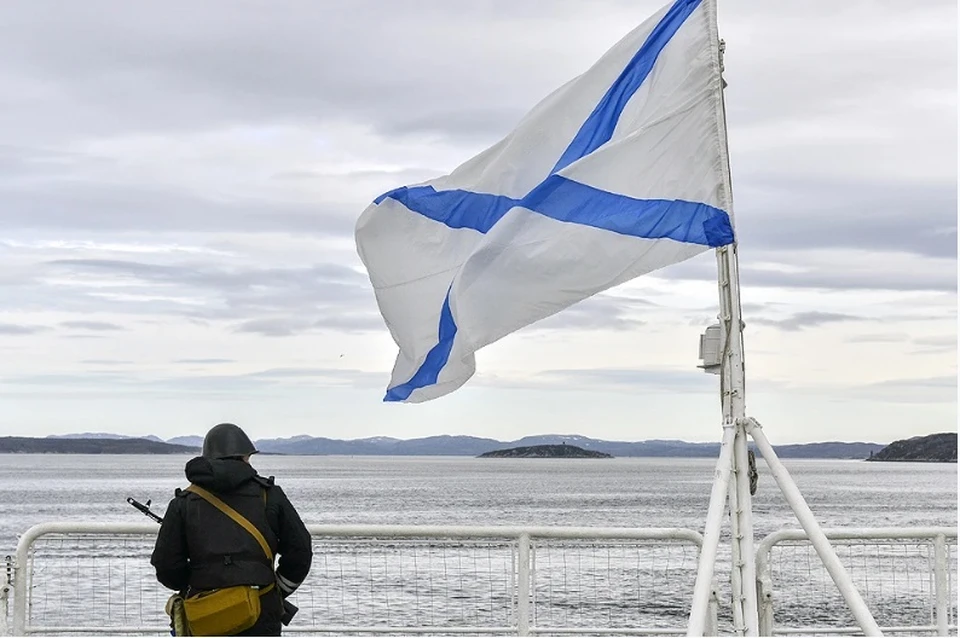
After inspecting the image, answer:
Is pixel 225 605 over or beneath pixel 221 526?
beneath

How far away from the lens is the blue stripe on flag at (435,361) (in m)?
6.57

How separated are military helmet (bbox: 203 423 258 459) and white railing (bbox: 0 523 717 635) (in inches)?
81.0

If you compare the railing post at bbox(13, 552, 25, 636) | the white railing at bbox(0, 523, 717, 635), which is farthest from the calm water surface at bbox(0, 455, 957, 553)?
the railing post at bbox(13, 552, 25, 636)

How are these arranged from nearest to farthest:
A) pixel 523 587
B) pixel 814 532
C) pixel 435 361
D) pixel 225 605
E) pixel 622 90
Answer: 1. pixel 814 532
2. pixel 225 605
3. pixel 622 90
4. pixel 435 361
5. pixel 523 587

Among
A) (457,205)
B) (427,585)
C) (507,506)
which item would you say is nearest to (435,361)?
(457,205)

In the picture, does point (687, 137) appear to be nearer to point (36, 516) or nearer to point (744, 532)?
point (744, 532)

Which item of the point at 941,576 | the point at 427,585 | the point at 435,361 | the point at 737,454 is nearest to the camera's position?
the point at 737,454

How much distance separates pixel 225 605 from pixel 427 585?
30.9 meters

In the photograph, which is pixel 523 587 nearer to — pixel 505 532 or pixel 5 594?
pixel 505 532

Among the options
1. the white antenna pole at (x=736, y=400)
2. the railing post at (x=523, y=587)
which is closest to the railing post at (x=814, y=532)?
the white antenna pole at (x=736, y=400)

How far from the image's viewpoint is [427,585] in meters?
36.4

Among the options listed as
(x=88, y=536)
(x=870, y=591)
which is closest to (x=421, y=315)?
(x=88, y=536)

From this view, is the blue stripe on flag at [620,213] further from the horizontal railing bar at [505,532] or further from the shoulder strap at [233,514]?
the horizontal railing bar at [505,532]

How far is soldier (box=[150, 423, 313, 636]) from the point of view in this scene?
6.02 m
